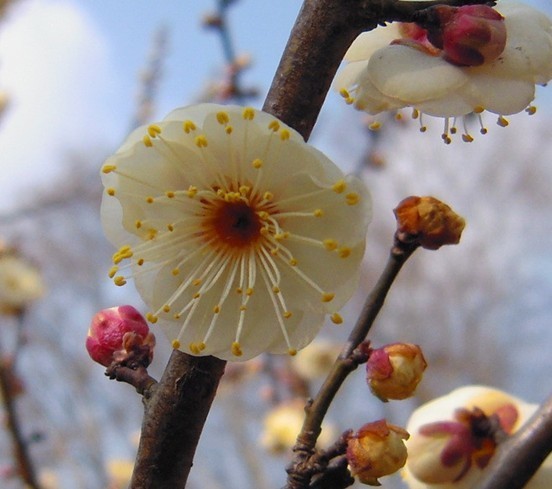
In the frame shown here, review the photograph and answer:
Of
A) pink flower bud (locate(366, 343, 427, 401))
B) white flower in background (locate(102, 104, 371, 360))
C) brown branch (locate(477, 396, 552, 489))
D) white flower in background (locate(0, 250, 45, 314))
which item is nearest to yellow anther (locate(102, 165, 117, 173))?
white flower in background (locate(102, 104, 371, 360))

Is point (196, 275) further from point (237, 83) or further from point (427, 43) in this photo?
point (237, 83)

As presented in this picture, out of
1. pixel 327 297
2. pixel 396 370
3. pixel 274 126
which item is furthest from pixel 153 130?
pixel 396 370

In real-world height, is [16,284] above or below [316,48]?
above

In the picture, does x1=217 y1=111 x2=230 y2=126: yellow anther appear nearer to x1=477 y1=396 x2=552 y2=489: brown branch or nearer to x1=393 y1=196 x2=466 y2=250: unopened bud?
x1=393 y1=196 x2=466 y2=250: unopened bud

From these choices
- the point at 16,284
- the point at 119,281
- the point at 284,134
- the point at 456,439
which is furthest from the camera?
the point at 16,284

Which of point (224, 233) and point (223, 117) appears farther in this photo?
point (224, 233)

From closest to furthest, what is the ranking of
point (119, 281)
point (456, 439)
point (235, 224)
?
point (119, 281) → point (235, 224) → point (456, 439)

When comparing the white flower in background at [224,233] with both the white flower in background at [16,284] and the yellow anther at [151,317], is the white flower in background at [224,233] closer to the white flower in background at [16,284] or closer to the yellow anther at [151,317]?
the yellow anther at [151,317]

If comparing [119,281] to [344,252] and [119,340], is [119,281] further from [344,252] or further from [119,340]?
[344,252]
